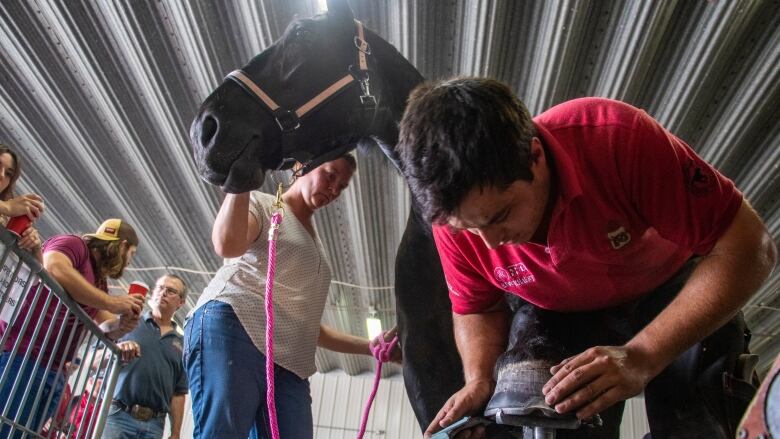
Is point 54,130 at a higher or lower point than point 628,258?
lower

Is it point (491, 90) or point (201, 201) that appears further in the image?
point (201, 201)

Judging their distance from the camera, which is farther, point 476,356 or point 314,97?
point 314,97

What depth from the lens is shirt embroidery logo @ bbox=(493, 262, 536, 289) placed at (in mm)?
1253

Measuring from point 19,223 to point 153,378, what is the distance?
4.46ft

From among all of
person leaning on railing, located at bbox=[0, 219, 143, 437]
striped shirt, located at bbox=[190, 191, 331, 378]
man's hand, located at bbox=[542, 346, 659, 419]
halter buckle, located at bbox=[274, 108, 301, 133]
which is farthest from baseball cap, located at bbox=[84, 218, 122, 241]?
man's hand, located at bbox=[542, 346, 659, 419]

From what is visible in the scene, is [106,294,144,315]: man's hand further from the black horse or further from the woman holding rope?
the black horse

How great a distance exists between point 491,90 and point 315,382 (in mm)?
8200

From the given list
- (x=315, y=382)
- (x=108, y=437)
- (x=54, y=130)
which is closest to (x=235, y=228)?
(x=108, y=437)

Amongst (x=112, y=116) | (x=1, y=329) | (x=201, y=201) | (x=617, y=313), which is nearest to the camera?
(x=617, y=313)

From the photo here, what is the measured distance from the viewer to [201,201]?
4840 millimetres

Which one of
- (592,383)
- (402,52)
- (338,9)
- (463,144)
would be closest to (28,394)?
(338,9)

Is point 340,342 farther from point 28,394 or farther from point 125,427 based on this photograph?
point 125,427

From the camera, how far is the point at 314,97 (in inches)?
62.5

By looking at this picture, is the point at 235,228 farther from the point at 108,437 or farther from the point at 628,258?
the point at 108,437
